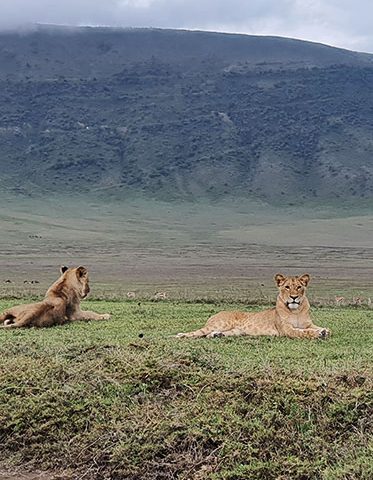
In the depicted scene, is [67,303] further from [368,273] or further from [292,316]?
[368,273]

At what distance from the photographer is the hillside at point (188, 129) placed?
141 m

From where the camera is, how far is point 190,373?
887 centimetres

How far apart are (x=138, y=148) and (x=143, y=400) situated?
150 meters

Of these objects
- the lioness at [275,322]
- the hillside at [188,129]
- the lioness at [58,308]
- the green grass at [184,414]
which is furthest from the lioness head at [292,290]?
the hillside at [188,129]

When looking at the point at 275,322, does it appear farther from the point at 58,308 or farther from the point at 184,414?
the point at 184,414

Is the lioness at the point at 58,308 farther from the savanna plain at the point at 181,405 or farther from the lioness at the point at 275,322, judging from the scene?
the lioness at the point at 275,322

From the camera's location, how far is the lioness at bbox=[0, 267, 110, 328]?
14.0m

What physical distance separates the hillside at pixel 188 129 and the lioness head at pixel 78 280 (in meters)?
119

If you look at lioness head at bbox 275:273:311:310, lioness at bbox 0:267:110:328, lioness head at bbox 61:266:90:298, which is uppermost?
lioness head at bbox 275:273:311:310

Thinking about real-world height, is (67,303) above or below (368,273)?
above

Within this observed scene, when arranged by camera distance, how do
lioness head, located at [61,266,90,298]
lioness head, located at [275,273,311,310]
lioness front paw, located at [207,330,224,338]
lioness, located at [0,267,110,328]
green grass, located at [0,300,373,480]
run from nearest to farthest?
green grass, located at [0,300,373,480]
lioness front paw, located at [207,330,224,338]
lioness head, located at [275,273,311,310]
lioness, located at [0,267,110,328]
lioness head, located at [61,266,90,298]

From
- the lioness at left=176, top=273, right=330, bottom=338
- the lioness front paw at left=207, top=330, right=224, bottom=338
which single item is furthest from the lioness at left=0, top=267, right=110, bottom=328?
the lioness front paw at left=207, top=330, right=224, bottom=338

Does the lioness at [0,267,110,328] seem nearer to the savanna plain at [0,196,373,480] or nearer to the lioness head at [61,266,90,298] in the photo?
the lioness head at [61,266,90,298]

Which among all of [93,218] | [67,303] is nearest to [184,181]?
[93,218]
